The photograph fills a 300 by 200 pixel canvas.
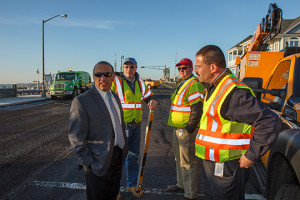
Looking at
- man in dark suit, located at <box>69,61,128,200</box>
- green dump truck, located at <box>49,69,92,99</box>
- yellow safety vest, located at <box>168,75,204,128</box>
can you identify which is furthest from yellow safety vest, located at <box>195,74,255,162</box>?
green dump truck, located at <box>49,69,92,99</box>

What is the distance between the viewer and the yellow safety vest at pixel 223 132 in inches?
74.7

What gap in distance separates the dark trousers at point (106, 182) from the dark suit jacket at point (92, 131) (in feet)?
0.39

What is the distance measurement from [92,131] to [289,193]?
5.96 ft

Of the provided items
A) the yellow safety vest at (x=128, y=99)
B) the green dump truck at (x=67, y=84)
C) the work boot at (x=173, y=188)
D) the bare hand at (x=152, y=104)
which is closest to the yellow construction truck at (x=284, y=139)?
the work boot at (x=173, y=188)

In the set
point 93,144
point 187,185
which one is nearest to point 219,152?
point 93,144

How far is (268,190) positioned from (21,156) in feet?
15.7

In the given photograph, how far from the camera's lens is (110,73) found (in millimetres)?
2455

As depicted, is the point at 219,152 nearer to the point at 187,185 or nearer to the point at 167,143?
the point at 187,185

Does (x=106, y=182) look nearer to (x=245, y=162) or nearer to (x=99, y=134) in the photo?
(x=99, y=134)

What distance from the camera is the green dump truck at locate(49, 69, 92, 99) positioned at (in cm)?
2061

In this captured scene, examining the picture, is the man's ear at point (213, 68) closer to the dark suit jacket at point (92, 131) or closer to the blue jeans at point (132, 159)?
the dark suit jacket at point (92, 131)

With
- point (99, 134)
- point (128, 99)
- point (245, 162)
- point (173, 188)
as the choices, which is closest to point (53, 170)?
point (128, 99)

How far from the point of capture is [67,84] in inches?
813

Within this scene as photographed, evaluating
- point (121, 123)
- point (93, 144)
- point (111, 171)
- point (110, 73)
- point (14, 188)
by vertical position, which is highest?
point (110, 73)
